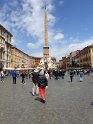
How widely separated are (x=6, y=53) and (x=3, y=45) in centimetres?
665

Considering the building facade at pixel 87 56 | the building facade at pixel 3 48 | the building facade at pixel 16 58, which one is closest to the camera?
the building facade at pixel 3 48

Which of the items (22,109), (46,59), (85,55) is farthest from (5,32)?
(22,109)

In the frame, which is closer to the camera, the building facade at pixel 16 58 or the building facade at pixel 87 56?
the building facade at pixel 16 58

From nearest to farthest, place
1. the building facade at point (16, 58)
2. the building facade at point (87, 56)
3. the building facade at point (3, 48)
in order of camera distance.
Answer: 1. the building facade at point (3, 48)
2. the building facade at point (16, 58)
3. the building facade at point (87, 56)

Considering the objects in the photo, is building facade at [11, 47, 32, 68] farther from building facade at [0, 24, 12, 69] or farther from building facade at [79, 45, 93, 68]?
building facade at [79, 45, 93, 68]

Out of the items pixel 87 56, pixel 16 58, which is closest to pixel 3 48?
pixel 16 58

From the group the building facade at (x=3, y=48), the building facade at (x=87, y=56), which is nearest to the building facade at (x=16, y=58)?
the building facade at (x=3, y=48)

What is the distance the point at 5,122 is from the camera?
710 cm

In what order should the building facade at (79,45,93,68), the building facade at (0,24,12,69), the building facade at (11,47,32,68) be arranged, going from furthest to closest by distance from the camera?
the building facade at (79,45,93,68) < the building facade at (11,47,32,68) < the building facade at (0,24,12,69)

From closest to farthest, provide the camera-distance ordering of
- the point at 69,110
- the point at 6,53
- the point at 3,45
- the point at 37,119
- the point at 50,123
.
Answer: the point at 50,123 → the point at 37,119 → the point at 69,110 → the point at 3,45 → the point at 6,53

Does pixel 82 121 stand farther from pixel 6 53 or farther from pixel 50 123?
pixel 6 53

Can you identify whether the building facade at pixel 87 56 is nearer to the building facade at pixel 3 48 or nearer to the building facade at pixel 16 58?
the building facade at pixel 16 58

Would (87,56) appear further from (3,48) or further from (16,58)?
(3,48)

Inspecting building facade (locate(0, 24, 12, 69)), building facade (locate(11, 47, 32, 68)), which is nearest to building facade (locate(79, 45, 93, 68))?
building facade (locate(11, 47, 32, 68))
